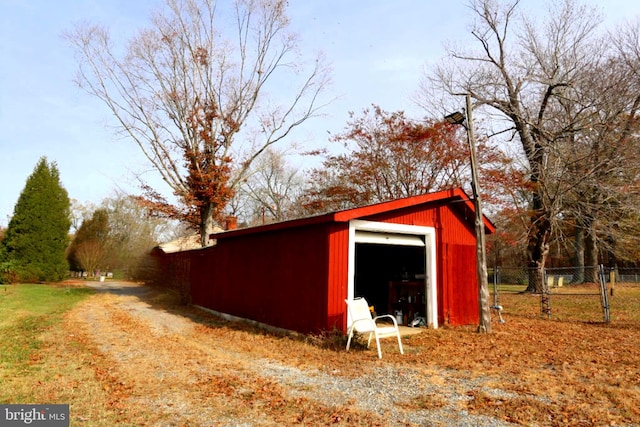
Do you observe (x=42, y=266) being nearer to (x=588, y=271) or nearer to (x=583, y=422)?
(x=583, y=422)

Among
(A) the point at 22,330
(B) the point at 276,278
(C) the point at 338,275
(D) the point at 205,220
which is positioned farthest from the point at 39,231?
(C) the point at 338,275

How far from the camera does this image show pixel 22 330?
8188 mm

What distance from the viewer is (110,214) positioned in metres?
39.6

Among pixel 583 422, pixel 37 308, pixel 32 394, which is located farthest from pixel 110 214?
pixel 583 422

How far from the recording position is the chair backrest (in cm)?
619

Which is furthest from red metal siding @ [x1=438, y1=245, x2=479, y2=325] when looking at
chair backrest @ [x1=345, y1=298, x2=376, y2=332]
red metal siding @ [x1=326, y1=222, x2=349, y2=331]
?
chair backrest @ [x1=345, y1=298, x2=376, y2=332]

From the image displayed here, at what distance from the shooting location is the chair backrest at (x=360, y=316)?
20.3 feet

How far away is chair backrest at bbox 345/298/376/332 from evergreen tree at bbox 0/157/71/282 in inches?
858

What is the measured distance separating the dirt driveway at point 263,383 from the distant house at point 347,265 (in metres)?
0.81

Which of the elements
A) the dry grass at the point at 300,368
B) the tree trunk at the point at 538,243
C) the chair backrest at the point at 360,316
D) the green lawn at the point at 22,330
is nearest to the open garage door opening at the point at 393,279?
the dry grass at the point at 300,368

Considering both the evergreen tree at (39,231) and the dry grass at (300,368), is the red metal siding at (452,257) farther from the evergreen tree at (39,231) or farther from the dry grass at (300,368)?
the evergreen tree at (39,231)

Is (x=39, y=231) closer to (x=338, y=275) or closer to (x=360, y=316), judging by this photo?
(x=338, y=275)

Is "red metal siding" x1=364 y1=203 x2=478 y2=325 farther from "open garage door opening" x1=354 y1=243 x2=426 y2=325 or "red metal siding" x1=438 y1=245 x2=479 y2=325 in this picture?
"open garage door opening" x1=354 y1=243 x2=426 y2=325

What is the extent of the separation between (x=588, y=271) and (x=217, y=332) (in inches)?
988
